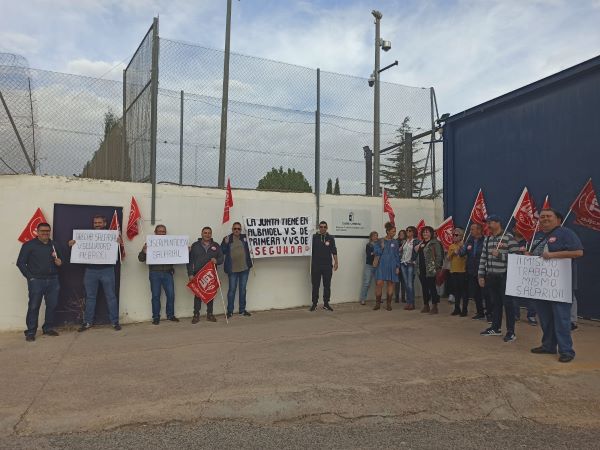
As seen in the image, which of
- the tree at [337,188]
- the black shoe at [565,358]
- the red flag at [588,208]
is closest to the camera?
the black shoe at [565,358]

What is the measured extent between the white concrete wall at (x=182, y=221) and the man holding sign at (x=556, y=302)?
4992 millimetres

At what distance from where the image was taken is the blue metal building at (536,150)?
8359 mm

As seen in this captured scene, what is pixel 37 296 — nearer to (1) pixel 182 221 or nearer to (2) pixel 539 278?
(1) pixel 182 221

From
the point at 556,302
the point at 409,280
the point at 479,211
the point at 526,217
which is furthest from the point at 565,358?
the point at 479,211

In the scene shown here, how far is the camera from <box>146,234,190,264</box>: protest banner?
27.5 ft

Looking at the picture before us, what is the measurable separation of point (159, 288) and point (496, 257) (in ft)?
18.2

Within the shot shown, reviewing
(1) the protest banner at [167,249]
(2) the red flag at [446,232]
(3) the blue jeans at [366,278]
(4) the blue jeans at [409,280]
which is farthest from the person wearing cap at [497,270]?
(1) the protest banner at [167,249]

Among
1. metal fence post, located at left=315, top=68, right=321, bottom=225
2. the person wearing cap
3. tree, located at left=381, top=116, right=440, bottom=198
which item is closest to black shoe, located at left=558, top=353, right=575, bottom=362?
the person wearing cap

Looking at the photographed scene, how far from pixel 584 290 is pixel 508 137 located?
3.40 metres

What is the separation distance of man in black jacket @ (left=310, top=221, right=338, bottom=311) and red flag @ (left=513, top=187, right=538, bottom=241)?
3.47m

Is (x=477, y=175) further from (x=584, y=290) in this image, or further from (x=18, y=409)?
(x=18, y=409)

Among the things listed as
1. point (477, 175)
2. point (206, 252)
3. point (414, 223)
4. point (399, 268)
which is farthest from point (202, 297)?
point (477, 175)

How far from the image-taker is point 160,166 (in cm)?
895

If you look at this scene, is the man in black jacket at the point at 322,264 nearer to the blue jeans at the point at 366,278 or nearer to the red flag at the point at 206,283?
the blue jeans at the point at 366,278
